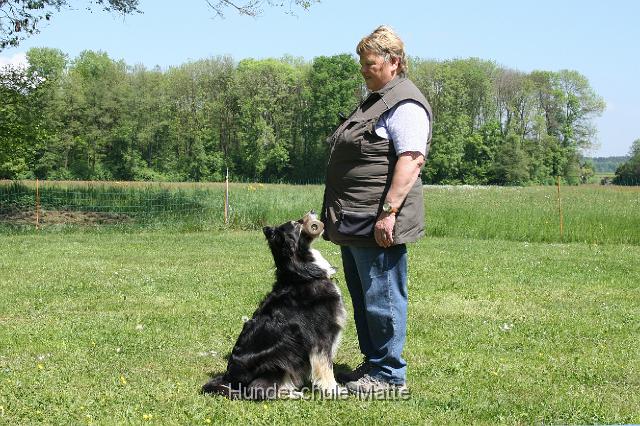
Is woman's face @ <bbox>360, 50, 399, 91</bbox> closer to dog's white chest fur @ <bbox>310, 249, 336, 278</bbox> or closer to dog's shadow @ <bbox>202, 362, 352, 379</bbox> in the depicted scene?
dog's white chest fur @ <bbox>310, 249, 336, 278</bbox>

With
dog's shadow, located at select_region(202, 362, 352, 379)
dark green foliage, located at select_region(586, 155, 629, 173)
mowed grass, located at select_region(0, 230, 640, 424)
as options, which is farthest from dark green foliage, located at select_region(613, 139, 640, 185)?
dog's shadow, located at select_region(202, 362, 352, 379)

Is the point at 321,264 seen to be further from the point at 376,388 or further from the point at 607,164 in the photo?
the point at 607,164

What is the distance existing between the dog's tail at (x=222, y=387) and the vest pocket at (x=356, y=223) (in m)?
1.26

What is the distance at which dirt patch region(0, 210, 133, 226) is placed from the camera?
58.3 ft

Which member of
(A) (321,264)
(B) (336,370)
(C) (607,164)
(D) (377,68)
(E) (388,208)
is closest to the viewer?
(E) (388,208)

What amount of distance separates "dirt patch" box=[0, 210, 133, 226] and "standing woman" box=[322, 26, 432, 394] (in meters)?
14.1

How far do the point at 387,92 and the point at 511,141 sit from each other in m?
52.6

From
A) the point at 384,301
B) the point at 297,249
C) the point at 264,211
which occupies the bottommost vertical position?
the point at 264,211

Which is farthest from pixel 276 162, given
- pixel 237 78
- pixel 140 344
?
pixel 140 344

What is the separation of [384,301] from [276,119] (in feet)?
160

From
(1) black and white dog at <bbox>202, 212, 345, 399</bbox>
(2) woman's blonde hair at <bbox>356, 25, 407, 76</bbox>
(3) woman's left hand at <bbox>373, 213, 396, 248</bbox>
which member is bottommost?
(1) black and white dog at <bbox>202, 212, 345, 399</bbox>

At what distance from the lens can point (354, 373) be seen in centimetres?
501

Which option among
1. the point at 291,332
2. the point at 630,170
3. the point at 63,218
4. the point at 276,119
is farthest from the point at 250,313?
the point at 630,170

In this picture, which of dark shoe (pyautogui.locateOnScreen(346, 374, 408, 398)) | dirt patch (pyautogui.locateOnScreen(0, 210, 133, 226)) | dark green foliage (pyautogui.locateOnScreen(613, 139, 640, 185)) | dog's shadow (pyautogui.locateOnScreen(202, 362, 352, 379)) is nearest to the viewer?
dark shoe (pyautogui.locateOnScreen(346, 374, 408, 398))
